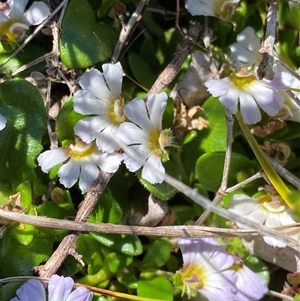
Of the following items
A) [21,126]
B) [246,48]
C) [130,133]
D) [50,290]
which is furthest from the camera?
[246,48]

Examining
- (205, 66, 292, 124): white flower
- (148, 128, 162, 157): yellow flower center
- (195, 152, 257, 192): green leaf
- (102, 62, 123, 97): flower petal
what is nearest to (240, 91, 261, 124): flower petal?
(205, 66, 292, 124): white flower

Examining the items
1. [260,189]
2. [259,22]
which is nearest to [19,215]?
[260,189]

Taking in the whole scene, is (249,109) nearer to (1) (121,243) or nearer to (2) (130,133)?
(2) (130,133)

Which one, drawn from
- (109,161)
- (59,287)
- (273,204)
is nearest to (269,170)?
(273,204)

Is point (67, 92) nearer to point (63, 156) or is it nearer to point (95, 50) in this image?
point (95, 50)

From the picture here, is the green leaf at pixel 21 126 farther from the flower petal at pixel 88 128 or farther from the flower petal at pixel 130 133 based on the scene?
the flower petal at pixel 130 133
